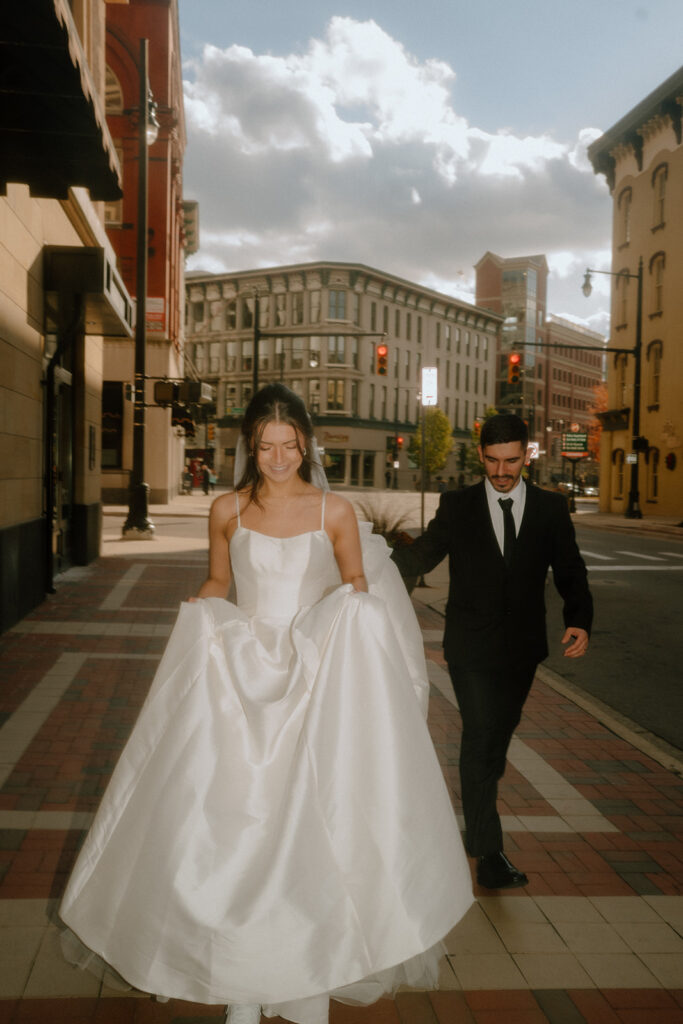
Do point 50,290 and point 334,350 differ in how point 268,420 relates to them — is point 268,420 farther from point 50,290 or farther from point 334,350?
point 334,350

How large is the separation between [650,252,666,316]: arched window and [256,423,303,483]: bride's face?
113 feet

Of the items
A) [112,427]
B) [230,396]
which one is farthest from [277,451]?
[230,396]

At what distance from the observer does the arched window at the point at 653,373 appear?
3503cm

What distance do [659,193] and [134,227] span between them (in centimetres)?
1997

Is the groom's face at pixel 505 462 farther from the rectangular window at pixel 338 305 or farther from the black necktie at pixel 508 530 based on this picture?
the rectangular window at pixel 338 305

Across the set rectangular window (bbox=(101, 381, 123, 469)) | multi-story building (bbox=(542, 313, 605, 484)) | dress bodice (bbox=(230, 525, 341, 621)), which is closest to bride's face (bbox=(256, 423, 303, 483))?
dress bodice (bbox=(230, 525, 341, 621))

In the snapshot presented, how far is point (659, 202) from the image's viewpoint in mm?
35062

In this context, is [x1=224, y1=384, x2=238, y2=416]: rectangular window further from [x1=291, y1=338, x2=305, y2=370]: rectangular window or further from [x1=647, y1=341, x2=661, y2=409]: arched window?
[x1=647, y1=341, x2=661, y2=409]: arched window

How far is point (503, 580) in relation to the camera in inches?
147

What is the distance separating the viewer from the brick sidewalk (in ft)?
9.78

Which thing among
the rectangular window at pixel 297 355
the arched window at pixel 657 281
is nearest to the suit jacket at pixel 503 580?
the arched window at pixel 657 281

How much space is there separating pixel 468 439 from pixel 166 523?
68.3 metres

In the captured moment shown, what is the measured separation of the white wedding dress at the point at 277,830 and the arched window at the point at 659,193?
3559 centimetres

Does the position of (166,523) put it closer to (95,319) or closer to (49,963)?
(95,319)
